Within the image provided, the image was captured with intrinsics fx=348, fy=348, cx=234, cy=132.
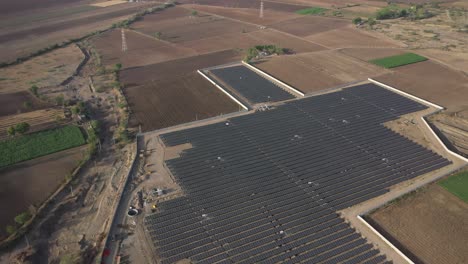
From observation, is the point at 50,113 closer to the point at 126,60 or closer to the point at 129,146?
the point at 129,146

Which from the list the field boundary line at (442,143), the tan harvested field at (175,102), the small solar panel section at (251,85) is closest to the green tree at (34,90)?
the tan harvested field at (175,102)

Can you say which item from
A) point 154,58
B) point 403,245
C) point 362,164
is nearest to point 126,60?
point 154,58

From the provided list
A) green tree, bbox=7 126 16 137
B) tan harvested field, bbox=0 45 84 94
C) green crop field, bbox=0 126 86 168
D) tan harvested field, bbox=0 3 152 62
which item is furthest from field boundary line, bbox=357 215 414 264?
tan harvested field, bbox=0 3 152 62

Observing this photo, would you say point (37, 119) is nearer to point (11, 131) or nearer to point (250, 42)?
point (11, 131)

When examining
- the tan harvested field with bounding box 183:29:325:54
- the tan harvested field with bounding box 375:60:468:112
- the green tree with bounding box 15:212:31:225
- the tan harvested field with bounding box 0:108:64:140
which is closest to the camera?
the green tree with bounding box 15:212:31:225

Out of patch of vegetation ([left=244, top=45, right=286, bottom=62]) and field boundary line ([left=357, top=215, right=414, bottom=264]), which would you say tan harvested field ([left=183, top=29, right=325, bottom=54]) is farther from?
field boundary line ([left=357, top=215, right=414, bottom=264])
